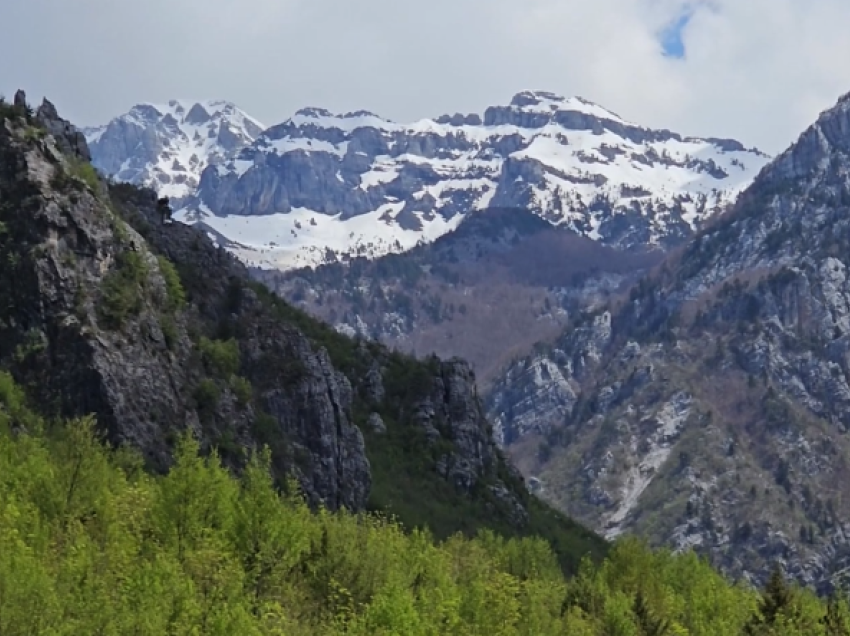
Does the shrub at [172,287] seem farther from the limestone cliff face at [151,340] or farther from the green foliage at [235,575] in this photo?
the green foliage at [235,575]

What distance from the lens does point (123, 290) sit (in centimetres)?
12350

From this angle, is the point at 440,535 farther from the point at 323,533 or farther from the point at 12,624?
the point at 12,624

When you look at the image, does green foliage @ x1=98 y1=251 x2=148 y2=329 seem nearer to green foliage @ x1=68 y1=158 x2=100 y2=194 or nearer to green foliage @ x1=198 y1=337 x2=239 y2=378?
green foliage @ x1=68 y1=158 x2=100 y2=194

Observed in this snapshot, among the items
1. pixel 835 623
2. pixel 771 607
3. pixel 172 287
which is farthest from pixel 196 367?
pixel 835 623

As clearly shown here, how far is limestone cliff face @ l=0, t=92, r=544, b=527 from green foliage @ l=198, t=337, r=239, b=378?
20 cm

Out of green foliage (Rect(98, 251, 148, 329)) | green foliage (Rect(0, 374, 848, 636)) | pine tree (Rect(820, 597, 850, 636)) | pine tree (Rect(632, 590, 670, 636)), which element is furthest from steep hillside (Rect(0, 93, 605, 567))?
pine tree (Rect(820, 597, 850, 636))

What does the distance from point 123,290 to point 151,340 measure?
20.5 ft

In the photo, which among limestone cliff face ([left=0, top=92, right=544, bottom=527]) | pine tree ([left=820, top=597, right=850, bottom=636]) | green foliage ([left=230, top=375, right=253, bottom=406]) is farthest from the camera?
green foliage ([left=230, top=375, right=253, bottom=406])

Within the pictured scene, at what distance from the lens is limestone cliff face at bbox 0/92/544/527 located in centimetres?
11744

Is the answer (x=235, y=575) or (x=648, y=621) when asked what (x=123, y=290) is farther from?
(x=648, y=621)

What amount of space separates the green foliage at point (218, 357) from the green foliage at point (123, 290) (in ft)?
41.6

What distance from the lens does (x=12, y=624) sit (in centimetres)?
5372

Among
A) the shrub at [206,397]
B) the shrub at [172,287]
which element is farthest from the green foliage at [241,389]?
the shrub at [172,287]

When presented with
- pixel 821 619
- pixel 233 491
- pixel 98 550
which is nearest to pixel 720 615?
pixel 821 619
